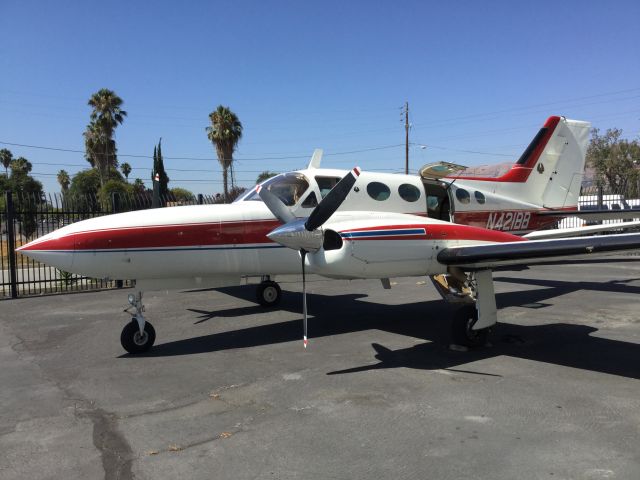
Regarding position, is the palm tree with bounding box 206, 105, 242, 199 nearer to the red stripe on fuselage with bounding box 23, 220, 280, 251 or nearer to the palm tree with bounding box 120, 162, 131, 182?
the red stripe on fuselage with bounding box 23, 220, 280, 251

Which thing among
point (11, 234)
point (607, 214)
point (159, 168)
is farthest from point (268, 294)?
point (159, 168)

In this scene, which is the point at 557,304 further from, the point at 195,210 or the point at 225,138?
the point at 225,138

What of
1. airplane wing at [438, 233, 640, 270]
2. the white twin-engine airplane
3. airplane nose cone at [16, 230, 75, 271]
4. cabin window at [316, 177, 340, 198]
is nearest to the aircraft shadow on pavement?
the white twin-engine airplane

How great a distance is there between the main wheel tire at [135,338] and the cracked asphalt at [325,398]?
170 mm

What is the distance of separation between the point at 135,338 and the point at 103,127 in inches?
1785

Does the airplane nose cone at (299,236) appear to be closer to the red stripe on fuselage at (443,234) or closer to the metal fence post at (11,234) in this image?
the red stripe on fuselage at (443,234)

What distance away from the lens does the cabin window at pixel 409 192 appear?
29.2ft

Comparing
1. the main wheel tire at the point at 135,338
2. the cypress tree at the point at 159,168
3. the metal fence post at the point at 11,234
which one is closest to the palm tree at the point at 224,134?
the cypress tree at the point at 159,168

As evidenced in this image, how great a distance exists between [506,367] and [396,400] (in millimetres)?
1994

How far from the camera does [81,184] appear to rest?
66.2 metres

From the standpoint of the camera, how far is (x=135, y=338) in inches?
283

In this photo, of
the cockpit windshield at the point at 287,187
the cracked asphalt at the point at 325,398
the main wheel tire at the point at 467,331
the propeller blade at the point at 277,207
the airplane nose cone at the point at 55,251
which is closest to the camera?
the cracked asphalt at the point at 325,398

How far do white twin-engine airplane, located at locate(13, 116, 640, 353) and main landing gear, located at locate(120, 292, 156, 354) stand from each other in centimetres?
2

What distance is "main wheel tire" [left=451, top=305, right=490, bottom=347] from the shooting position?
7.10m
